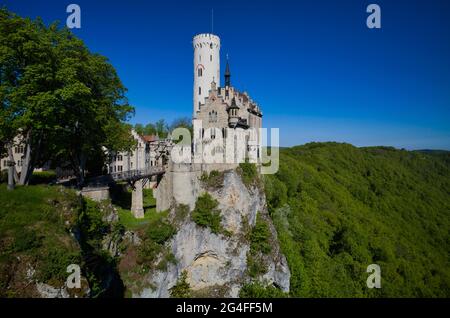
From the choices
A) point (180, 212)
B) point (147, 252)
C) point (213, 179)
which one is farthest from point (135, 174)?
point (147, 252)

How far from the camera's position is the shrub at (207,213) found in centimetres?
3275

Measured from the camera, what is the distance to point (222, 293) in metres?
33.0

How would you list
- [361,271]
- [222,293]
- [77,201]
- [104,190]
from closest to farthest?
[77,201]
[104,190]
[222,293]
[361,271]

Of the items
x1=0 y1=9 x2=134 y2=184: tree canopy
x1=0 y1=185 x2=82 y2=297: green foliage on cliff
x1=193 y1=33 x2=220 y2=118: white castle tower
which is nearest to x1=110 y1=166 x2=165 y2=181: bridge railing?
x1=0 y1=9 x2=134 y2=184: tree canopy

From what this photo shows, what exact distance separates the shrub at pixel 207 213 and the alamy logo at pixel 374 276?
27.4m

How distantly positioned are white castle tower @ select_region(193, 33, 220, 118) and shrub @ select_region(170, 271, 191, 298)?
20220 millimetres

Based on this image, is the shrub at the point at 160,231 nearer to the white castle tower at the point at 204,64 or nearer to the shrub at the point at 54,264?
the shrub at the point at 54,264

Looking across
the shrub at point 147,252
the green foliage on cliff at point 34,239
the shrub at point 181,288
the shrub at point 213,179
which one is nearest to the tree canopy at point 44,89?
the green foliage on cliff at point 34,239

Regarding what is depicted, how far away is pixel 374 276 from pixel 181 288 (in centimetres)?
3203

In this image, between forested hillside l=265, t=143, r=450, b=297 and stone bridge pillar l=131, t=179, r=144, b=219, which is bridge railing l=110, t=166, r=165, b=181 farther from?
forested hillside l=265, t=143, r=450, b=297

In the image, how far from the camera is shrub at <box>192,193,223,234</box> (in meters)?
32.8
